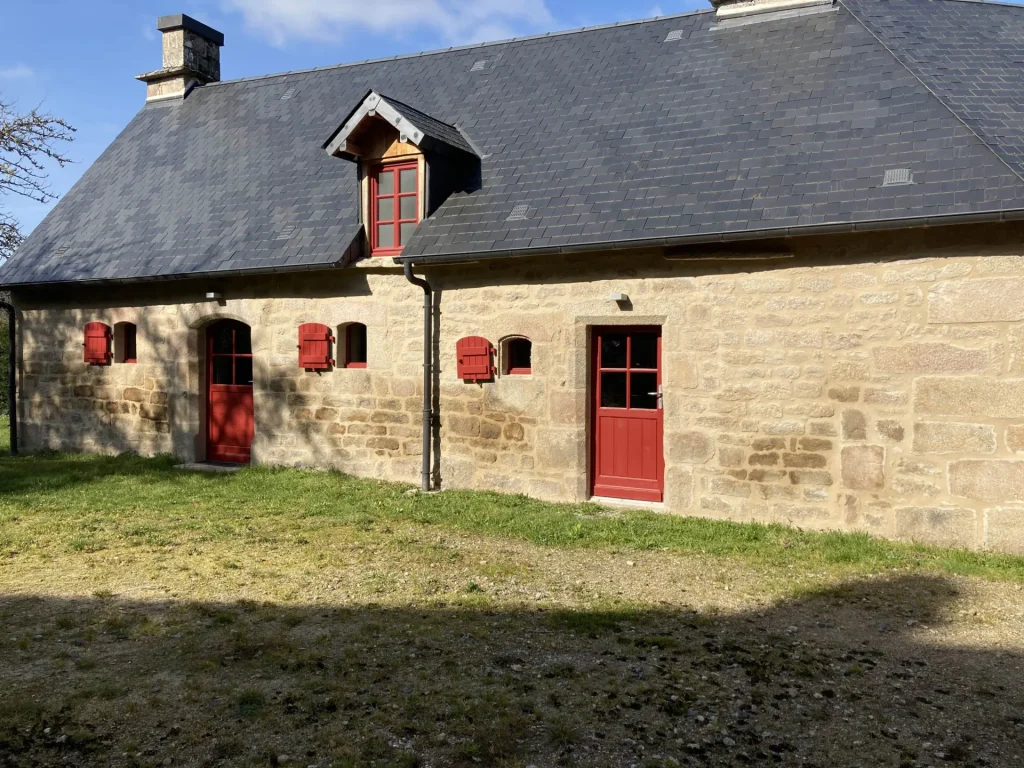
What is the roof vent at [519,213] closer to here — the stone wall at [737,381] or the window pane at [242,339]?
the stone wall at [737,381]

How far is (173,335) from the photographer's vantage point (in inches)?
468

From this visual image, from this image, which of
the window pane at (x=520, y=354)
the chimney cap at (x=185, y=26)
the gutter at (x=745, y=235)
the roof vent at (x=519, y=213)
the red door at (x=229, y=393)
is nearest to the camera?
the gutter at (x=745, y=235)

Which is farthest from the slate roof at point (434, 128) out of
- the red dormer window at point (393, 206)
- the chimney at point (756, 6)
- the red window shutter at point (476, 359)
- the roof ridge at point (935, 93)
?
the roof ridge at point (935, 93)

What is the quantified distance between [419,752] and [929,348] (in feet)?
18.9

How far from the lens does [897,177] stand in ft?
25.2

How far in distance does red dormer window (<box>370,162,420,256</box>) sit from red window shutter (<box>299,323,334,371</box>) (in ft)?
3.94

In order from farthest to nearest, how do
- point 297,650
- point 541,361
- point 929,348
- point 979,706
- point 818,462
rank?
point 541,361
point 818,462
point 929,348
point 297,650
point 979,706

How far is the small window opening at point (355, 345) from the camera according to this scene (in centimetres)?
1070

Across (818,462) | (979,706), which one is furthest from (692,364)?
(979,706)

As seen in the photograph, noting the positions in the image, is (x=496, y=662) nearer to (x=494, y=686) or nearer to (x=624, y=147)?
(x=494, y=686)

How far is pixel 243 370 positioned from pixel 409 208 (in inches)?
137

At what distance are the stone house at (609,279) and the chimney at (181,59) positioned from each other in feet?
8.37

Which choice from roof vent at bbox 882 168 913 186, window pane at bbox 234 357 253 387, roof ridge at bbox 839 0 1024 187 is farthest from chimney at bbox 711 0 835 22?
window pane at bbox 234 357 253 387

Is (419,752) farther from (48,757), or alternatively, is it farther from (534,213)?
(534,213)
